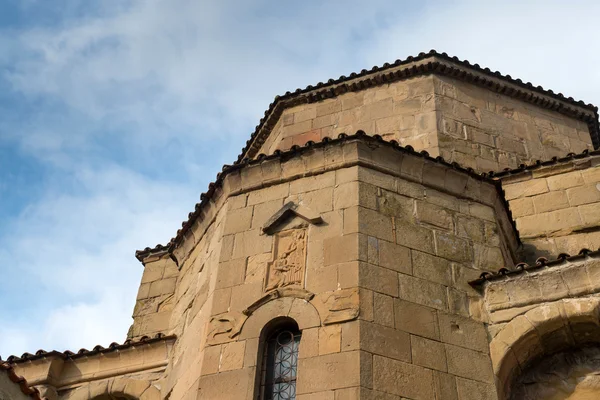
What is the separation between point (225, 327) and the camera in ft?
24.9

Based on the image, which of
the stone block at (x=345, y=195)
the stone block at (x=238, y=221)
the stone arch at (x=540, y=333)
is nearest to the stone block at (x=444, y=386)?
the stone arch at (x=540, y=333)

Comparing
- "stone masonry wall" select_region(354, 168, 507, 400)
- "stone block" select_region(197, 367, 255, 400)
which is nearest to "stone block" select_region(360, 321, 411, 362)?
"stone masonry wall" select_region(354, 168, 507, 400)

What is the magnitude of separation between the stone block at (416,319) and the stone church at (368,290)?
14 mm

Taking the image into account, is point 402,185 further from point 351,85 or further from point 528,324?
point 351,85

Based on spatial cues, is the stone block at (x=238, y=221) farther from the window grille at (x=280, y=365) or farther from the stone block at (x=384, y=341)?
the stone block at (x=384, y=341)

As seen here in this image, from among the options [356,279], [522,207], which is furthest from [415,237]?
[522,207]

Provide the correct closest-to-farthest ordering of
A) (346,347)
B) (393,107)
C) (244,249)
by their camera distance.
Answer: (346,347)
(244,249)
(393,107)

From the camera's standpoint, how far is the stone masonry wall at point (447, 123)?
39.8 ft

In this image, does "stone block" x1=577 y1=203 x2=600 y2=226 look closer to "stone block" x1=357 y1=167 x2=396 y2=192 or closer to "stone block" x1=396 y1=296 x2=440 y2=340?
"stone block" x1=357 y1=167 x2=396 y2=192

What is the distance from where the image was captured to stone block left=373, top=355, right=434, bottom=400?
6.66 metres

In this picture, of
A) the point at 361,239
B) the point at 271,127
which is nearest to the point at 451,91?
the point at 271,127

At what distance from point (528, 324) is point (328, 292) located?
2074 millimetres

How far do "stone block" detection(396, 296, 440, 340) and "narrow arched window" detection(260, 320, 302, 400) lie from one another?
1.00 meters

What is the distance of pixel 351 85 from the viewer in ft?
43.3
